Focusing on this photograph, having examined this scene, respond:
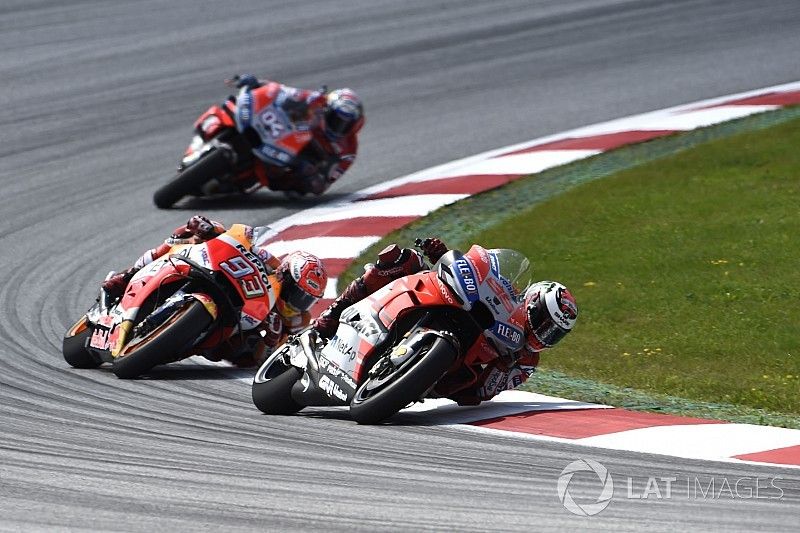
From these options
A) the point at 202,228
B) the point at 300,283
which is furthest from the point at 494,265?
the point at 202,228

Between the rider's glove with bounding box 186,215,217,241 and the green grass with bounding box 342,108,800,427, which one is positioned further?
the rider's glove with bounding box 186,215,217,241

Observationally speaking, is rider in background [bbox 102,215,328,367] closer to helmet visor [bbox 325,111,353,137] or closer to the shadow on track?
the shadow on track

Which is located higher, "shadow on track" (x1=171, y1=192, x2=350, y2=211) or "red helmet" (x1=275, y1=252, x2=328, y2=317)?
"red helmet" (x1=275, y1=252, x2=328, y2=317)

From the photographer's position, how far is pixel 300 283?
9336 mm

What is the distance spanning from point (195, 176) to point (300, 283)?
5068 millimetres

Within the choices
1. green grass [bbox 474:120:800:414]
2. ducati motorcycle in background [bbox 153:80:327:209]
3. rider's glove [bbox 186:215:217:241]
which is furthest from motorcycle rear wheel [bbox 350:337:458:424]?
ducati motorcycle in background [bbox 153:80:327:209]

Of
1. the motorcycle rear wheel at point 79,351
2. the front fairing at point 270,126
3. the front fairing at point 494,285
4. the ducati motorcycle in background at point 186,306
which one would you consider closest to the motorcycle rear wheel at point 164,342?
the ducati motorcycle in background at point 186,306

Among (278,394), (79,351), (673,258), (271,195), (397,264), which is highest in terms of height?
(397,264)

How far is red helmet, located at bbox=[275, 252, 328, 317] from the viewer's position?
9.34 meters

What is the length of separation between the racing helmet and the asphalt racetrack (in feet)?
2.41

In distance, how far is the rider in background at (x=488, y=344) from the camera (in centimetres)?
786

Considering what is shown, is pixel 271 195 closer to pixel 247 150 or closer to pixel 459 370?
pixel 247 150

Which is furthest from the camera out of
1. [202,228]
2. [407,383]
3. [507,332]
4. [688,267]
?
[688,267]

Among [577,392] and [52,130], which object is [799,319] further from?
[52,130]
